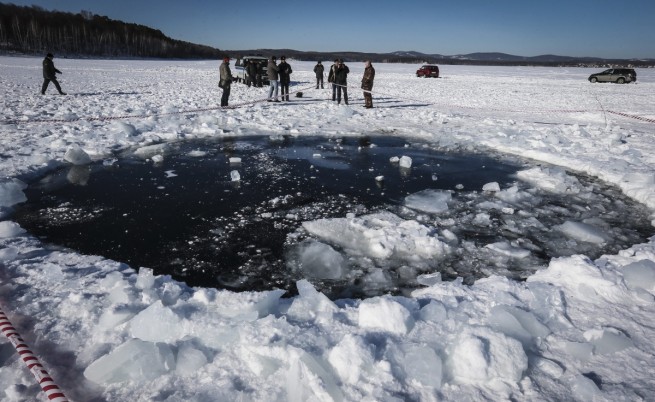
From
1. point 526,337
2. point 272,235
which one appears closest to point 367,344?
point 526,337

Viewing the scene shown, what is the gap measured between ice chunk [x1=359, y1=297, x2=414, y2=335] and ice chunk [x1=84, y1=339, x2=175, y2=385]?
46.7 inches

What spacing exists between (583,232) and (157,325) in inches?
160

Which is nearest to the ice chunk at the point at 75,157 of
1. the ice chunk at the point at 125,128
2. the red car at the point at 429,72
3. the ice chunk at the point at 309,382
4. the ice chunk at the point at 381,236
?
the ice chunk at the point at 125,128

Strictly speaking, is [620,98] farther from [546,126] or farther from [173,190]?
[173,190]

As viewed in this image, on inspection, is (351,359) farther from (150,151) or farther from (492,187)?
(150,151)

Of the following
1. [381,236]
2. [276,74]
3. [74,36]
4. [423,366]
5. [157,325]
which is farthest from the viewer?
[74,36]

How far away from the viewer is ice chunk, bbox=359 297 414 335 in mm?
2471

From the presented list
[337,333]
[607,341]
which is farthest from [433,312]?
[607,341]

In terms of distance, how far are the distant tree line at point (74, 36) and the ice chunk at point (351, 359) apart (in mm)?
87200

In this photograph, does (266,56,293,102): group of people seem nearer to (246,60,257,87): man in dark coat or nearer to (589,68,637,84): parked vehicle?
(246,60,257,87): man in dark coat

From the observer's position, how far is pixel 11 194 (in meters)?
4.64

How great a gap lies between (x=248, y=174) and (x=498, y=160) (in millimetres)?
4547

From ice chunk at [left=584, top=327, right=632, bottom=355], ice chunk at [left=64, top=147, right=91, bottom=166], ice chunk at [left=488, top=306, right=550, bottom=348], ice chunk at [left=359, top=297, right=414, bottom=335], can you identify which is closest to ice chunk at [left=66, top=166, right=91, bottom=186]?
ice chunk at [left=64, top=147, right=91, bottom=166]

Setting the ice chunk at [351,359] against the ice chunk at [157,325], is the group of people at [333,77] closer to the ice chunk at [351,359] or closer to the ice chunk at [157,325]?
the ice chunk at [157,325]
